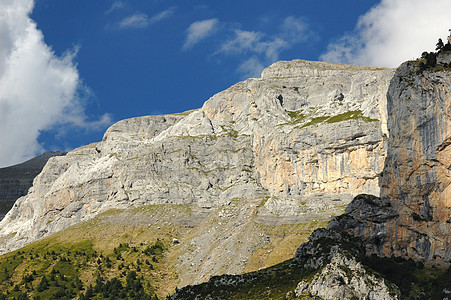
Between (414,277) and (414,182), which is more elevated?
(414,182)

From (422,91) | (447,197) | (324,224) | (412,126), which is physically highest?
(422,91)

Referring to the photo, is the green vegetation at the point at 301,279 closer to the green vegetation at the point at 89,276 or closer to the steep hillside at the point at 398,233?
the steep hillside at the point at 398,233

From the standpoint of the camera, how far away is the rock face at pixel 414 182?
122m

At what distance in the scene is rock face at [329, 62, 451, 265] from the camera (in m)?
122

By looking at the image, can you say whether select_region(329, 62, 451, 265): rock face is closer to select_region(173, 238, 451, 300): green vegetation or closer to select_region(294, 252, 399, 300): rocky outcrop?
select_region(173, 238, 451, 300): green vegetation

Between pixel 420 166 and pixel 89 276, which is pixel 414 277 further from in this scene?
pixel 89 276

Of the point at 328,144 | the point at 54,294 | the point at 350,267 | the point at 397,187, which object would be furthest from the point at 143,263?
the point at 350,267

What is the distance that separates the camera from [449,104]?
123 meters

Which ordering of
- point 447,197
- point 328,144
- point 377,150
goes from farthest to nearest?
point 328,144, point 377,150, point 447,197

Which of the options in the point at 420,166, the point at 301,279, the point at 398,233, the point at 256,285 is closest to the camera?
the point at 301,279

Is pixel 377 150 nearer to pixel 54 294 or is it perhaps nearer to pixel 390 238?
pixel 390 238

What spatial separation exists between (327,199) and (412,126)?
6354cm

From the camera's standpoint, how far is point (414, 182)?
129750 millimetres

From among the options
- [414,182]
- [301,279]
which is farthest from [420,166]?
[301,279]
